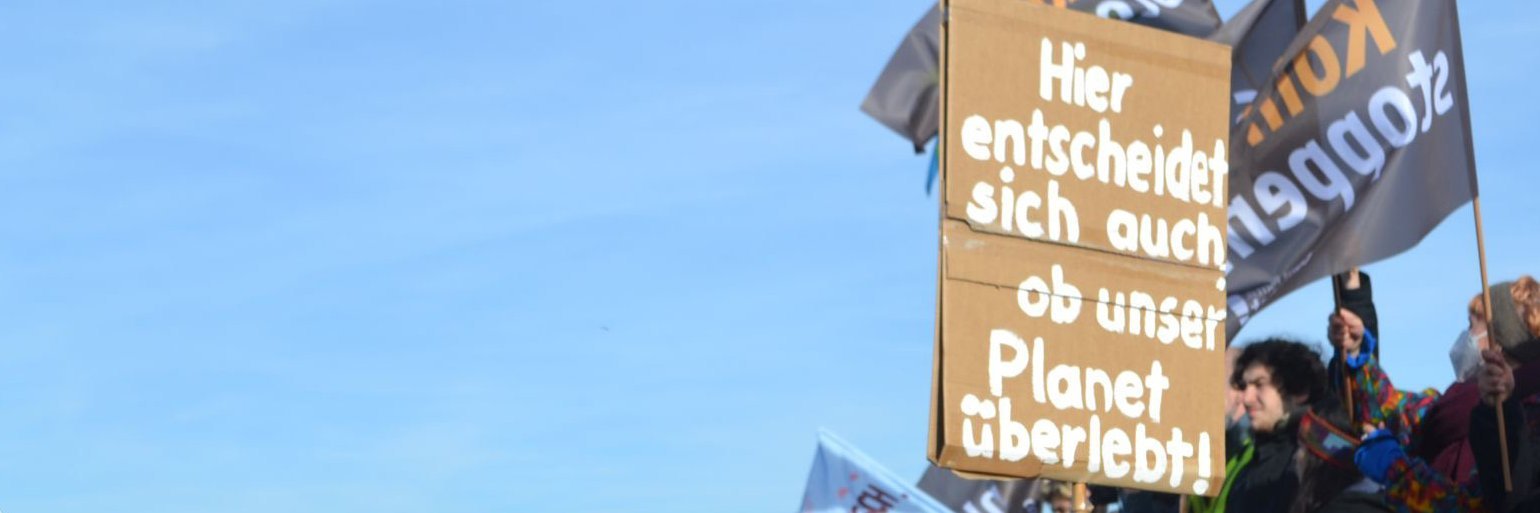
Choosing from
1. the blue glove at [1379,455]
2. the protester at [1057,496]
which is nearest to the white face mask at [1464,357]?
the blue glove at [1379,455]

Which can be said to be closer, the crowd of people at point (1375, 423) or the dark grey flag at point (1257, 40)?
the crowd of people at point (1375, 423)

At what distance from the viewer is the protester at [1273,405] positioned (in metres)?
9.59

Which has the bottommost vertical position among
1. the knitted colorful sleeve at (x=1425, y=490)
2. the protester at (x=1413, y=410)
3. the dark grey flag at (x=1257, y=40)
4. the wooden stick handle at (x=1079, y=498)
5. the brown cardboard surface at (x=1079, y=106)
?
the wooden stick handle at (x=1079, y=498)

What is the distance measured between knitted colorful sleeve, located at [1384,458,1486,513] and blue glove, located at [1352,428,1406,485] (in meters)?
0.03

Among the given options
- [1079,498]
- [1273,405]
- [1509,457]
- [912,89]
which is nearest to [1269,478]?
[1273,405]

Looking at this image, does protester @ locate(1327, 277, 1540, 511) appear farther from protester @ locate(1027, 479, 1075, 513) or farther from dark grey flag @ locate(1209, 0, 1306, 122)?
protester @ locate(1027, 479, 1075, 513)

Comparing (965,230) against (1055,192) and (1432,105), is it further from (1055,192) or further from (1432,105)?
(1432,105)

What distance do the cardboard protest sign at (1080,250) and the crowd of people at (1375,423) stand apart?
64cm

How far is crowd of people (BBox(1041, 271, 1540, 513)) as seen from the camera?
8586mm

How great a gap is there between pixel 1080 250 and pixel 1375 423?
1741 millimetres

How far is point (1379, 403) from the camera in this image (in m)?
9.30

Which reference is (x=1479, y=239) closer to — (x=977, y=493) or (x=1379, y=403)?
(x=1379, y=403)

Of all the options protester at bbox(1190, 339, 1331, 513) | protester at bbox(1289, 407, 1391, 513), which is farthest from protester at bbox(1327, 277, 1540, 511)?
protester at bbox(1190, 339, 1331, 513)

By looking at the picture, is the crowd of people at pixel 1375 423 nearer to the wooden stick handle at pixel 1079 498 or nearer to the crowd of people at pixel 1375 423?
the crowd of people at pixel 1375 423
